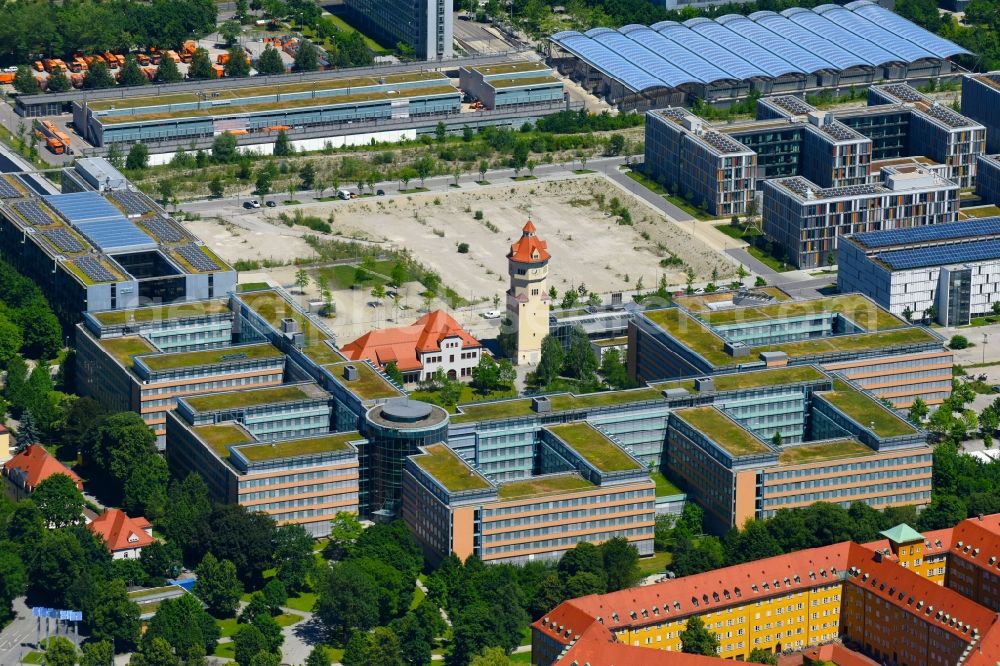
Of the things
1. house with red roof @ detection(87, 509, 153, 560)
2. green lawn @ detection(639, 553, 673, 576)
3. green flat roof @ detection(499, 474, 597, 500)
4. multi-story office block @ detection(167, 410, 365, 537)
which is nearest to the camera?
house with red roof @ detection(87, 509, 153, 560)

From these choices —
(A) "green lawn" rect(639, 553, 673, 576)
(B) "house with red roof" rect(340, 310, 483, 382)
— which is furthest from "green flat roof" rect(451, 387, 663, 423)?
(B) "house with red roof" rect(340, 310, 483, 382)

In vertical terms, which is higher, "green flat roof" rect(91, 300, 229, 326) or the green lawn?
"green flat roof" rect(91, 300, 229, 326)

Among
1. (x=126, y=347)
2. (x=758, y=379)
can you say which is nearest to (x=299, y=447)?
(x=126, y=347)

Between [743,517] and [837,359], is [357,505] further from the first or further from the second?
[837,359]

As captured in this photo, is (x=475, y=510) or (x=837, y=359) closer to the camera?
(x=475, y=510)

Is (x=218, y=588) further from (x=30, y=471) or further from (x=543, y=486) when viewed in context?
(x=543, y=486)

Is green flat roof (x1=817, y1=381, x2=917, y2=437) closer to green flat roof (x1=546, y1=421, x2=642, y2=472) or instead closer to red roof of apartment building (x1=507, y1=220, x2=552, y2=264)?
green flat roof (x1=546, y1=421, x2=642, y2=472)

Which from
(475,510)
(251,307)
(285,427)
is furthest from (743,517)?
Result: (251,307)
